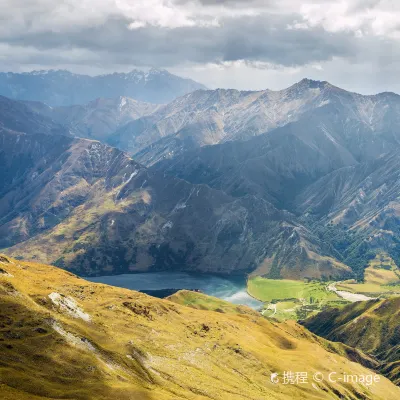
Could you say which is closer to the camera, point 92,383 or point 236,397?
point 92,383

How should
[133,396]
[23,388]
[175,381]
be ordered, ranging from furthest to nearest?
[175,381] < [133,396] < [23,388]

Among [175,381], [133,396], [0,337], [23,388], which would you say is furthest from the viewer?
[175,381]

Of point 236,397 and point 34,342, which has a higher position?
point 34,342

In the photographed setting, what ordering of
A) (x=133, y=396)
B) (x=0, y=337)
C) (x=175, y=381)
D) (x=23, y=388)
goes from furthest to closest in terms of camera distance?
(x=175, y=381) → (x=0, y=337) → (x=133, y=396) → (x=23, y=388)

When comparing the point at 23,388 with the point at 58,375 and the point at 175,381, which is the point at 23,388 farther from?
the point at 175,381

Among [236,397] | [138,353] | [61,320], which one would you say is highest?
[61,320]

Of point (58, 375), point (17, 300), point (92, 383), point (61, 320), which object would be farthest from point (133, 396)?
point (17, 300)

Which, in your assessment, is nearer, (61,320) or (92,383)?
(92,383)

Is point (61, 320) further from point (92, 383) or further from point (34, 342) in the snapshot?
point (92, 383)

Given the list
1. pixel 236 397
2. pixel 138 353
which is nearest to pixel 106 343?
pixel 138 353

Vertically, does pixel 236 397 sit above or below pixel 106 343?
below
